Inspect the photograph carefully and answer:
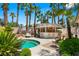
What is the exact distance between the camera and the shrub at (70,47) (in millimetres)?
4137

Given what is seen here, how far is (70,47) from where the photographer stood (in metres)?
4.14

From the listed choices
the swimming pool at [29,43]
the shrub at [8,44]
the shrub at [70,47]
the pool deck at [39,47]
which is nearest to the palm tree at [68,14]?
the shrub at [70,47]

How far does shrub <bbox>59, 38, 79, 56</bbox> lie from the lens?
13.6 feet

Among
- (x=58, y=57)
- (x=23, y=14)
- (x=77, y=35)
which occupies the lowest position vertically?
(x=58, y=57)

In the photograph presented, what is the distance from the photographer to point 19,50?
163 inches

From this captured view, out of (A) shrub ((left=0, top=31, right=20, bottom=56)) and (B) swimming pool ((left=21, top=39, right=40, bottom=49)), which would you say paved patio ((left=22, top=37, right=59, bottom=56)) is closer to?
(B) swimming pool ((left=21, top=39, right=40, bottom=49))

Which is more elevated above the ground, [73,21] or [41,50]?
[73,21]

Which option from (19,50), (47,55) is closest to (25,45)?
(19,50)

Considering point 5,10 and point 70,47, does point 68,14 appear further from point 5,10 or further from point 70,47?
point 5,10

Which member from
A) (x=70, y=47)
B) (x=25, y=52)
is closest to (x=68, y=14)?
(x=70, y=47)

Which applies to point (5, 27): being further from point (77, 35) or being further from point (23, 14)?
point (77, 35)

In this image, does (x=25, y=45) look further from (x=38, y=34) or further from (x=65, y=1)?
(x=65, y=1)

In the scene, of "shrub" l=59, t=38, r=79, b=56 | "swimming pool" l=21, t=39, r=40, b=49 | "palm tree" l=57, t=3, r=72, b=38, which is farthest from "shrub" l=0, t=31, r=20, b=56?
"palm tree" l=57, t=3, r=72, b=38

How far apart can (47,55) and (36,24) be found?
1.70ft
